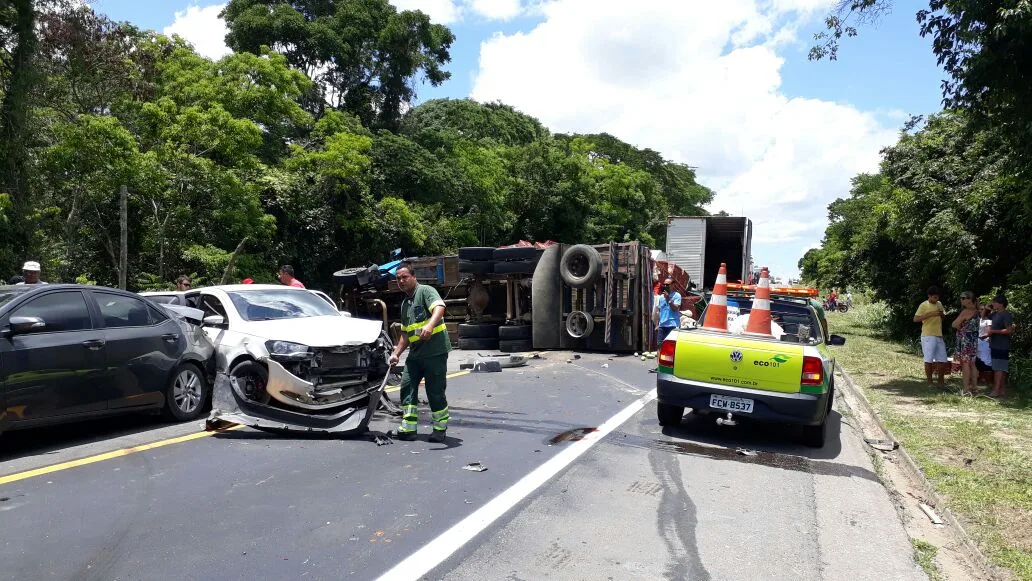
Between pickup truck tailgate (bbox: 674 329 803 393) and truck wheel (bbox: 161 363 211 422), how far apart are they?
5.20m

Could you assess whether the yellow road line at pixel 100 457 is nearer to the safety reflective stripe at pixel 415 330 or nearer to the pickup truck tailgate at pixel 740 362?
the safety reflective stripe at pixel 415 330

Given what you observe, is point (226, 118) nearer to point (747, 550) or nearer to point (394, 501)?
point (394, 501)

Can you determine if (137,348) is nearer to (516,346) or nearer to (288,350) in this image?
(288,350)

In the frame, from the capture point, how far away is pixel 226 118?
19.0 meters

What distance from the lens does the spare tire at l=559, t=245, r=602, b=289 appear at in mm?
16266

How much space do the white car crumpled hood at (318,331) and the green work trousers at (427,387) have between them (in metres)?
0.86

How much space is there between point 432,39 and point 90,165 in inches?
907

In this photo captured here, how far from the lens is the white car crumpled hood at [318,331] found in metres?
7.62

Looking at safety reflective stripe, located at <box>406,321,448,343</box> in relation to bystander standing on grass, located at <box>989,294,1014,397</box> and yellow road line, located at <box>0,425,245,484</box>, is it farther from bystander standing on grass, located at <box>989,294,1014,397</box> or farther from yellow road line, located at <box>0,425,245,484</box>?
bystander standing on grass, located at <box>989,294,1014,397</box>

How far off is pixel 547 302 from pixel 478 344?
1.99m

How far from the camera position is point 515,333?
16938 millimetres

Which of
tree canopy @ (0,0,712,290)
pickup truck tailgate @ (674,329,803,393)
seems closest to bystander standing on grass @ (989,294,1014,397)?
pickup truck tailgate @ (674,329,803,393)

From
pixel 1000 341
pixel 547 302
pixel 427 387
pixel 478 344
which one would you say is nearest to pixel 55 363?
pixel 427 387

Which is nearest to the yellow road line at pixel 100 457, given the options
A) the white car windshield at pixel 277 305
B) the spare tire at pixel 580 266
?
the white car windshield at pixel 277 305
